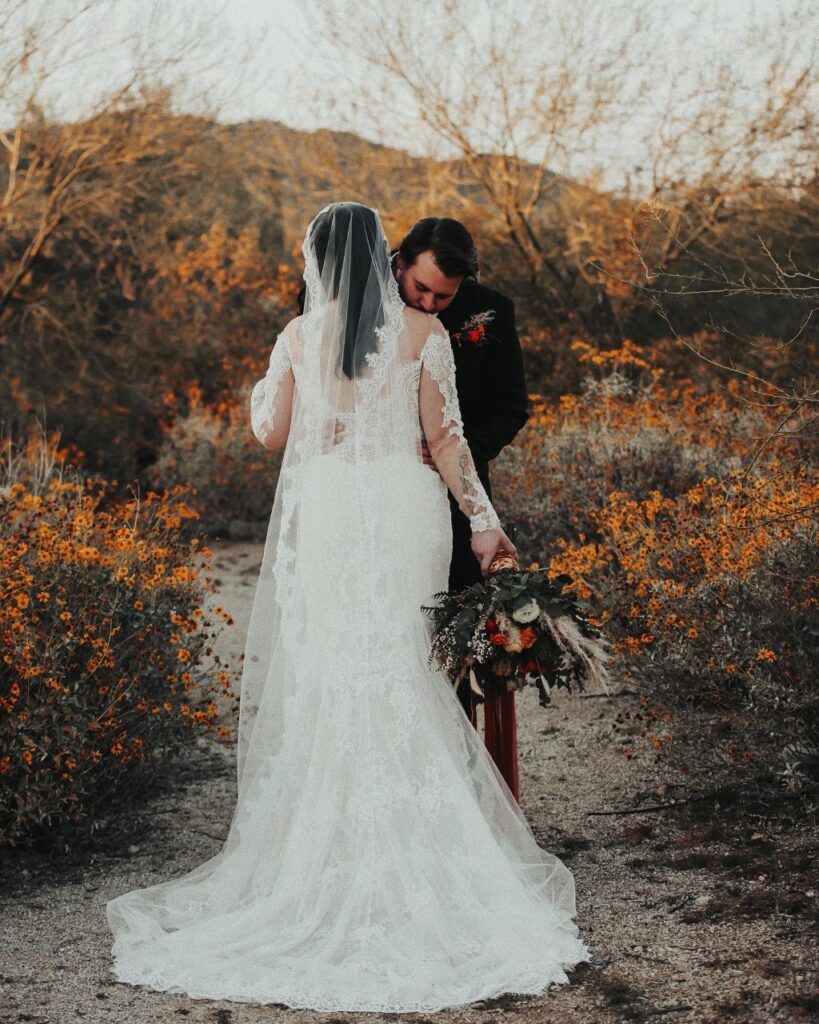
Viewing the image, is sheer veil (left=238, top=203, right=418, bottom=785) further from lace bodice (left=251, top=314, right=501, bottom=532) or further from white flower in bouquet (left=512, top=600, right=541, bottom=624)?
white flower in bouquet (left=512, top=600, right=541, bottom=624)

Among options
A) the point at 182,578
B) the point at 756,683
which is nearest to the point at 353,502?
the point at 182,578

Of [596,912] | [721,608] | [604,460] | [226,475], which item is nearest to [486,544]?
[596,912]

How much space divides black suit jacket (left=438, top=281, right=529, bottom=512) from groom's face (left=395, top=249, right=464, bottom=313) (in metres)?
0.42

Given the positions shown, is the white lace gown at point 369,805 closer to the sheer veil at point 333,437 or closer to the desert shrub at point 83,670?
the sheer veil at point 333,437

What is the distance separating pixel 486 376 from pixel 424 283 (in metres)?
0.65

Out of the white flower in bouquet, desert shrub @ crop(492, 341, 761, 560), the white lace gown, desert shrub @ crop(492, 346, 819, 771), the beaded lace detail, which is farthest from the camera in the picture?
desert shrub @ crop(492, 341, 761, 560)

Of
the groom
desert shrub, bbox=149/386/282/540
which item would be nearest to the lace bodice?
the groom

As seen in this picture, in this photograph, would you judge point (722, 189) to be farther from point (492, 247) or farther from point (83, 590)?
point (83, 590)

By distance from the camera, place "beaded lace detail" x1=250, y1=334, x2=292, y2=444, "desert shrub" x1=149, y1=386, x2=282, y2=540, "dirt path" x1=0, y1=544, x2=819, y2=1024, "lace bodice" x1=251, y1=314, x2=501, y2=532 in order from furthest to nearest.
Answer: "desert shrub" x1=149, y1=386, x2=282, y2=540 < "beaded lace detail" x1=250, y1=334, x2=292, y2=444 < "lace bodice" x1=251, y1=314, x2=501, y2=532 < "dirt path" x1=0, y1=544, x2=819, y2=1024

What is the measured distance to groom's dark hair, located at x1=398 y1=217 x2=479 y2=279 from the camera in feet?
11.6

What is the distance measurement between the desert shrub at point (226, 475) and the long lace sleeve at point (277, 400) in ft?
22.1

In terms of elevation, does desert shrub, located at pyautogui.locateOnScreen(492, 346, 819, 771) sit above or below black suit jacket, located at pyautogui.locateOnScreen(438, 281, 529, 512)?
below

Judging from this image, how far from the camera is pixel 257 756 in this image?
370 centimetres

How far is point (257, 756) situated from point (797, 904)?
1672mm
